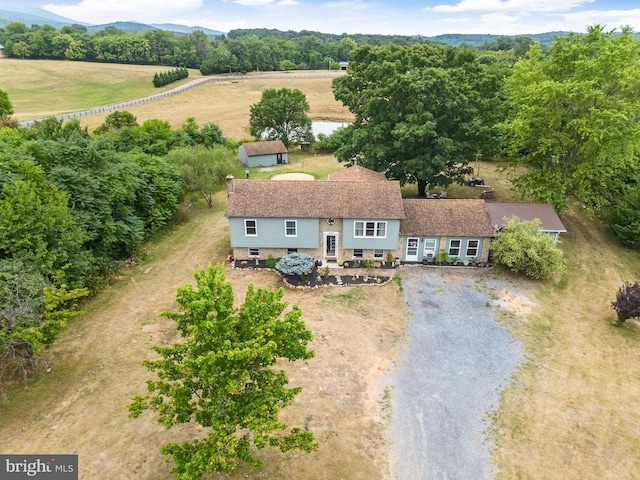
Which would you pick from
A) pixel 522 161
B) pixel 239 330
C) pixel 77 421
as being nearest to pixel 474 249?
pixel 522 161

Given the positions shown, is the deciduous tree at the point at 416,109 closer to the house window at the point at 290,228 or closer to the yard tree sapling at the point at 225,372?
the house window at the point at 290,228

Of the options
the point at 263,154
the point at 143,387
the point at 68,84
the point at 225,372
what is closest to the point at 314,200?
the point at 143,387

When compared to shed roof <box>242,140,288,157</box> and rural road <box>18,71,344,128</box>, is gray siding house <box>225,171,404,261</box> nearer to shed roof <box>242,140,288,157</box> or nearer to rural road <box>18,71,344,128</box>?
shed roof <box>242,140,288,157</box>

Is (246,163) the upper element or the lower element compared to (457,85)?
lower

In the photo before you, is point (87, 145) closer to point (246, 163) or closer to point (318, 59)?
point (246, 163)

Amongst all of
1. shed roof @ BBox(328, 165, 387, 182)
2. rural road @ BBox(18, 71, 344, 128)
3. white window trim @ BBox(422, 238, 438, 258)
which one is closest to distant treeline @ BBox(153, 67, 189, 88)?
rural road @ BBox(18, 71, 344, 128)

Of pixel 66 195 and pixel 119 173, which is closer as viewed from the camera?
pixel 66 195

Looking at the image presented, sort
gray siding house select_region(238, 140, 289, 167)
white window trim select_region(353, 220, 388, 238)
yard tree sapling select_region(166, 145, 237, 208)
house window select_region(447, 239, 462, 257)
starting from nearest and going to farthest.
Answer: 1. white window trim select_region(353, 220, 388, 238)
2. house window select_region(447, 239, 462, 257)
3. yard tree sapling select_region(166, 145, 237, 208)
4. gray siding house select_region(238, 140, 289, 167)

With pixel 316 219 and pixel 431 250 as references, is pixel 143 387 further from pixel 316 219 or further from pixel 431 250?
pixel 431 250
